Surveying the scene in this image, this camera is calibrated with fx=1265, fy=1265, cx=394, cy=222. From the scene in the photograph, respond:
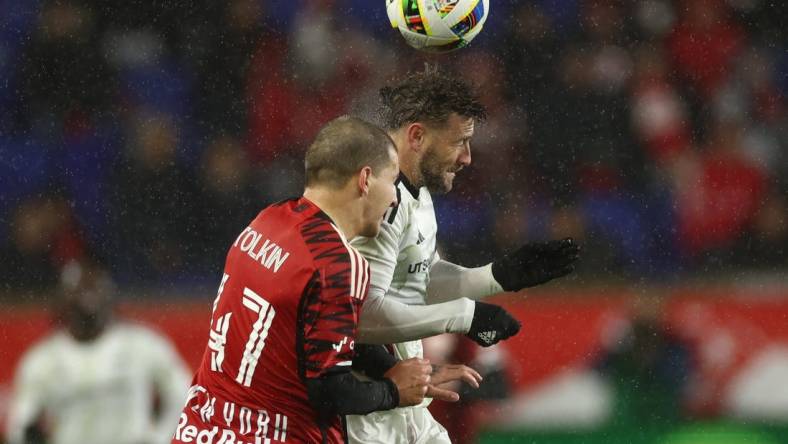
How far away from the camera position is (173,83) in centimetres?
880

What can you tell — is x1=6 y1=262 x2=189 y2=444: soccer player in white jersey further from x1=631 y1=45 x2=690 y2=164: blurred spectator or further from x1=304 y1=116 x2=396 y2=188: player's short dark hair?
x1=631 y1=45 x2=690 y2=164: blurred spectator

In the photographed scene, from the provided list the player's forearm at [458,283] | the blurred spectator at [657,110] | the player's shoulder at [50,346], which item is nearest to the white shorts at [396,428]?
the player's forearm at [458,283]

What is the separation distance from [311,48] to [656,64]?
245 centimetres

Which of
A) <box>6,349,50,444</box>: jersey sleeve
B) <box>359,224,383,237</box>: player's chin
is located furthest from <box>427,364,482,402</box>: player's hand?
<box>6,349,50,444</box>: jersey sleeve

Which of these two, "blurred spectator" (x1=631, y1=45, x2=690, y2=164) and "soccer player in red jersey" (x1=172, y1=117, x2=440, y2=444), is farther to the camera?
"blurred spectator" (x1=631, y1=45, x2=690, y2=164)

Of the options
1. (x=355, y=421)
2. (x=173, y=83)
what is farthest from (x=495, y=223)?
(x=355, y=421)

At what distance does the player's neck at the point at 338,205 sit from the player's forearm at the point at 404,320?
0.37 metres

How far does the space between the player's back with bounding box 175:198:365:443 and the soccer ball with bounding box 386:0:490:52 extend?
140 centimetres

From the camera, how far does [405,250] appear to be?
413 cm

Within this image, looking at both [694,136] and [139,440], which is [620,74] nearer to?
[694,136]

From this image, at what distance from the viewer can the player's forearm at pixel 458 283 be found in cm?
438

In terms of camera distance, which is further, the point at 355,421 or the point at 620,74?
the point at 620,74

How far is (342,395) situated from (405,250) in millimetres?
929

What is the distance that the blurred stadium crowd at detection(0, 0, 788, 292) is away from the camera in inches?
316
